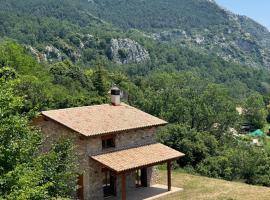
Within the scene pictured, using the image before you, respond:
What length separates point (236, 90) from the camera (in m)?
163

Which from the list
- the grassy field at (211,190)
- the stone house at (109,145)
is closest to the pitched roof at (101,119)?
the stone house at (109,145)

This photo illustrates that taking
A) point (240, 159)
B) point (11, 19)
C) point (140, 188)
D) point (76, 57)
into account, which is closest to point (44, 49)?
point (76, 57)

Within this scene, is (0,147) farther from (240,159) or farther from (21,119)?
(240,159)

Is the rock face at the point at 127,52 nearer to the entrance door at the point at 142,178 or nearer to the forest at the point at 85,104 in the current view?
the forest at the point at 85,104

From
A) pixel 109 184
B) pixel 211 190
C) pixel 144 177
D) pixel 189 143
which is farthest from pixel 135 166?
pixel 189 143

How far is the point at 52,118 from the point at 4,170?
13.2m

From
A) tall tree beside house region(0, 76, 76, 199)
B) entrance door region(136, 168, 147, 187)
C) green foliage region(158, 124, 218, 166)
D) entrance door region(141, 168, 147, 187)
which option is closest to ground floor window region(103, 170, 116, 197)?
entrance door region(136, 168, 147, 187)

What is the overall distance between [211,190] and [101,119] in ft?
26.3

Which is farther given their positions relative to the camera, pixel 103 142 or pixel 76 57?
pixel 76 57

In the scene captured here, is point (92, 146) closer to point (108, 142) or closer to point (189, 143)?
point (108, 142)

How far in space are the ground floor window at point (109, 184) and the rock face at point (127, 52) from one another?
152m

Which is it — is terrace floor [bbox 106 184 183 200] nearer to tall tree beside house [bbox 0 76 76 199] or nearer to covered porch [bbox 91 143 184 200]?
covered porch [bbox 91 143 184 200]

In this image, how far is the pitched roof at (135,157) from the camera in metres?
23.9

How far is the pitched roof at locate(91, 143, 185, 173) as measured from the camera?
23.9 m
